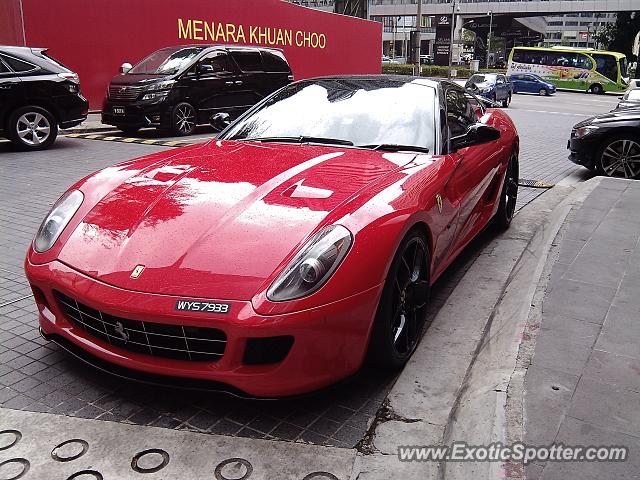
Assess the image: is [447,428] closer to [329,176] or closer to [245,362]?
[245,362]

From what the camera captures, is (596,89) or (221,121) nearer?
(221,121)

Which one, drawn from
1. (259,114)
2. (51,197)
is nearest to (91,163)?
(51,197)

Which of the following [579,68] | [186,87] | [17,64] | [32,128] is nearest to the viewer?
[17,64]

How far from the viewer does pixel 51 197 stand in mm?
6582

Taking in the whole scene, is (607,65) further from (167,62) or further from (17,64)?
(17,64)

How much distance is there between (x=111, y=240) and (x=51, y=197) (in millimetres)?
4258

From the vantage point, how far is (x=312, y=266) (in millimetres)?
2521

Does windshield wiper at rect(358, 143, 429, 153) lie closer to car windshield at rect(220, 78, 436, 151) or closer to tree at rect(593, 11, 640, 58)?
car windshield at rect(220, 78, 436, 151)

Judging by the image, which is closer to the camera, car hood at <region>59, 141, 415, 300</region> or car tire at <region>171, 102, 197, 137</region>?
car hood at <region>59, 141, 415, 300</region>

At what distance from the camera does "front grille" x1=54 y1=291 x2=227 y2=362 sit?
8.06 feet

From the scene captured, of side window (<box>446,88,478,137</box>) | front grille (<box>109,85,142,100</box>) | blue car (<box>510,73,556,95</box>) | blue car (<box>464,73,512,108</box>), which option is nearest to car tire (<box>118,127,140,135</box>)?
front grille (<box>109,85,142,100</box>)

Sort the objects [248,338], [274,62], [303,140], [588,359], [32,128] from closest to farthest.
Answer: [248,338], [588,359], [303,140], [32,128], [274,62]

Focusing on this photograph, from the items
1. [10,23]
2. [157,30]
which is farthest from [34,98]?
[157,30]

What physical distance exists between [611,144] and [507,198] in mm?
3987
